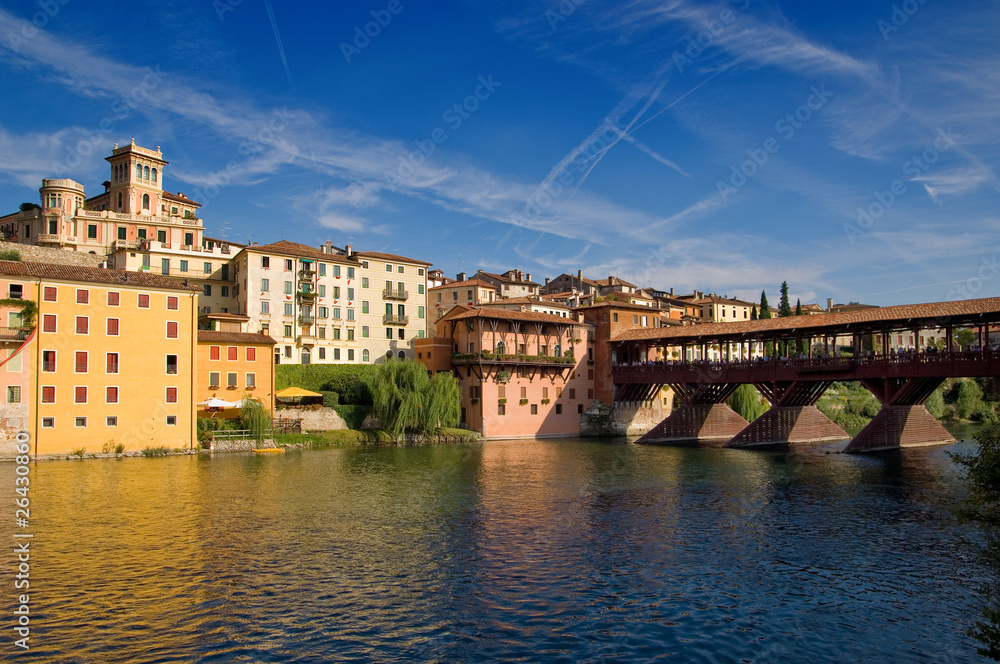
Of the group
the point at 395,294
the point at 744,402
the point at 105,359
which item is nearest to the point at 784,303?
the point at 744,402

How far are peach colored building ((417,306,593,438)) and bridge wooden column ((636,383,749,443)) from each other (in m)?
9.90

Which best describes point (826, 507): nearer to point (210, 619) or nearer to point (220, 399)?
point (210, 619)

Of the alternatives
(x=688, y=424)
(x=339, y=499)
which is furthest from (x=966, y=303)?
(x=339, y=499)

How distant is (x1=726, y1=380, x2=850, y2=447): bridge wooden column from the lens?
201ft

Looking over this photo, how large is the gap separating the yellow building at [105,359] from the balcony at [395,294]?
90.4ft

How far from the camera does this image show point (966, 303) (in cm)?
5088

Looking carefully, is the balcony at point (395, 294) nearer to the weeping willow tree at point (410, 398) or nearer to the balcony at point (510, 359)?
the balcony at point (510, 359)

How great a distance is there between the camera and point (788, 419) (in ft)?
206

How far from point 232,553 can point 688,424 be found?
52900 millimetres

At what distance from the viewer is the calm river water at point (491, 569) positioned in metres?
16.4

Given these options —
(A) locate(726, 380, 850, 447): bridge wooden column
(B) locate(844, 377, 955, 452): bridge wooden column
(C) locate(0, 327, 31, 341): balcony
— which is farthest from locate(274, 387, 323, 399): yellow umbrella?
(B) locate(844, 377, 955, 452): bridge wooden column

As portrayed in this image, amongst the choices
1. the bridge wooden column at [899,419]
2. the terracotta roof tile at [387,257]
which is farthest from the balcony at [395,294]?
the bridge wooden column at [899,419]

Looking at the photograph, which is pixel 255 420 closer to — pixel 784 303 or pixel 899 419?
pixel 899 419

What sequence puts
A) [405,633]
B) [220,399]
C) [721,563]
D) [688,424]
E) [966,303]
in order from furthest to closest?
[688,424]
[220,399]
[966,303]
[721,563]
[405,633]
